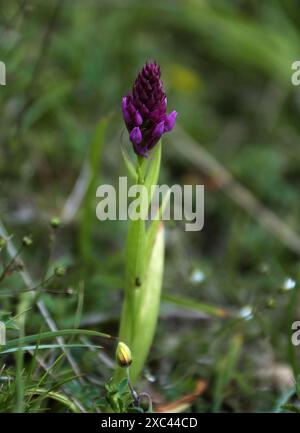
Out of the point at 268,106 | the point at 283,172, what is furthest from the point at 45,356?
the point at 268,106

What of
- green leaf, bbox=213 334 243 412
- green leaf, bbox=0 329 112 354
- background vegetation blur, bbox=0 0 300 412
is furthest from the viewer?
background vegetation blur, bbox=0 0 300 412

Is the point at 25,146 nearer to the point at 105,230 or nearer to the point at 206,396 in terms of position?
the point at 105,230

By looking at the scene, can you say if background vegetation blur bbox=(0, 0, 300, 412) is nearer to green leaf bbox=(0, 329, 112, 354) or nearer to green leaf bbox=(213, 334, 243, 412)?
green leaf bbox=(213, 334, 243, 412)

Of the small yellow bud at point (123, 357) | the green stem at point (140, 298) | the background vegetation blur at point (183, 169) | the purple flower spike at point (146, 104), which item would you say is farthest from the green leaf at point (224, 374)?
the purple flower spike at point (146, 104)

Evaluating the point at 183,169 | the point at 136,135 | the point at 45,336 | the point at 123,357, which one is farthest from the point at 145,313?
the point at 183,169

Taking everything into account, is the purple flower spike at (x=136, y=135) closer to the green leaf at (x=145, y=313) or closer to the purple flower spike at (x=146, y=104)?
the purple flower spike at (x=146, y=104)

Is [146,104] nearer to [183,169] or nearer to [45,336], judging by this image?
[45,336]

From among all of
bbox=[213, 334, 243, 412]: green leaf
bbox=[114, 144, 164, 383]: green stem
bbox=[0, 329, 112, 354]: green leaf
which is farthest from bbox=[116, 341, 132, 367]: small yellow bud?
bbox=[213, 334, 243, 412]: green leaf

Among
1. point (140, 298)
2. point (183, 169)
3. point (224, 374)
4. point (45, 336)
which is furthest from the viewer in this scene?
point (183, 169)
